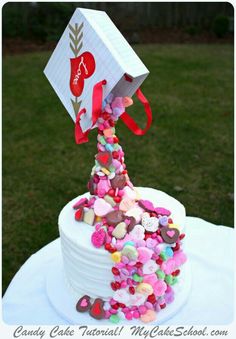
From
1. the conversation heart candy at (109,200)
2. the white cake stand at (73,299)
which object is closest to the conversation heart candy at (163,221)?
the conversation heart candy at (109,200)

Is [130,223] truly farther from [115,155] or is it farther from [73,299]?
[73,299]

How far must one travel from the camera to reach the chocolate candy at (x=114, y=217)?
192 centimetres

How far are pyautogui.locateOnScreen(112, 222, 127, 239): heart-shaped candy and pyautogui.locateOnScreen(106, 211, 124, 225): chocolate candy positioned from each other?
0.02 m

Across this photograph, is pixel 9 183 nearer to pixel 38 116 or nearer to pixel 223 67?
pixel 38 116

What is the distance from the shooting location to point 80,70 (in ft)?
6.05

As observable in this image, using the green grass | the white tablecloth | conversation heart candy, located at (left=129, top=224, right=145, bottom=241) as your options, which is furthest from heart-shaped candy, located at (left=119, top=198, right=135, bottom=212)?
the green grass

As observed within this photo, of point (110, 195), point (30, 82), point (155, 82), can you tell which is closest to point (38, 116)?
point (30, 82)

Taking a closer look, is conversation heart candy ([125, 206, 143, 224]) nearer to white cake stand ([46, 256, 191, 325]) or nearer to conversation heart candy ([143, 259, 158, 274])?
conversation heart candy ([143, 259, 158, 274])

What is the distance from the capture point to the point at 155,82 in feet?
21.1

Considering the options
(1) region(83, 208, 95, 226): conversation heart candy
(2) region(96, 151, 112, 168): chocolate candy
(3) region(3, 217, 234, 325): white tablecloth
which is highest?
(2) region(96, 151, 112, 168): chocolate candy

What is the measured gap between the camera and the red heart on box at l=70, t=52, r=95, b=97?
1797 millimetres

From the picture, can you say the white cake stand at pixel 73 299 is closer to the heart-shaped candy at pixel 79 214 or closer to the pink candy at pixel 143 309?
the pink candy at pixel 143 309

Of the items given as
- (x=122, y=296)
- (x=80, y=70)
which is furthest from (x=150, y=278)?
→ (x=80, y=70)

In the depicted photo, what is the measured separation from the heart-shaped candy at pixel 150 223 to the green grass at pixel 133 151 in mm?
1414
